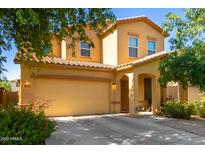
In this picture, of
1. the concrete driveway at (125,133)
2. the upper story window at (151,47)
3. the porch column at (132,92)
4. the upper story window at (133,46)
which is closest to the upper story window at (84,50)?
the upper story window at (133,46)

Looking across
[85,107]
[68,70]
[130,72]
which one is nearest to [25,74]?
[68,70]

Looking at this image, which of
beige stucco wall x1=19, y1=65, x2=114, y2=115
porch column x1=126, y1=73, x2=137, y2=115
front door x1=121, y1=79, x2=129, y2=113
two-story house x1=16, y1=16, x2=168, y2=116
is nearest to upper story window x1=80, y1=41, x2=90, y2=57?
two-story house x1=16, y1=16, x2=168, y2=116

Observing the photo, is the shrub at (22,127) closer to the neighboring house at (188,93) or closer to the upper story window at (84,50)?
the upper story window at (84,50)

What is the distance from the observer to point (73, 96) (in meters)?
14.0

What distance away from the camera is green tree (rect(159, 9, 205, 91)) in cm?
1134

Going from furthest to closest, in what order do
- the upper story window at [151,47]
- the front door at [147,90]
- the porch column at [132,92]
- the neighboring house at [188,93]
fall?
1. the neighboring house at [188,93]
2. the upper story window at [151,47]
3. the front door at [147,90]
4. the porch column at [132,92]

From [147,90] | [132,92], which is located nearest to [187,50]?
[132,92]

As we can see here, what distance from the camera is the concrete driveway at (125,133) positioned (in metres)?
7.99

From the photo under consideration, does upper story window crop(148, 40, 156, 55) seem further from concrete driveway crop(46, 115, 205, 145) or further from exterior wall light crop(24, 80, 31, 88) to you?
exterior wall light crop(24, 80, 31, 88)

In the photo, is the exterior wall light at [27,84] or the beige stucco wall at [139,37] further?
the beige stucco wall at [139,37]

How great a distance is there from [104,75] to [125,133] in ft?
21.4

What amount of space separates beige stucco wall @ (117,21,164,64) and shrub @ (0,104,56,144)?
1017 centimetres

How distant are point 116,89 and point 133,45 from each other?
13.0 ft

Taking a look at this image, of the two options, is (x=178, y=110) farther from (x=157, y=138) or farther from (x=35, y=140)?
(x=35, y=140)
